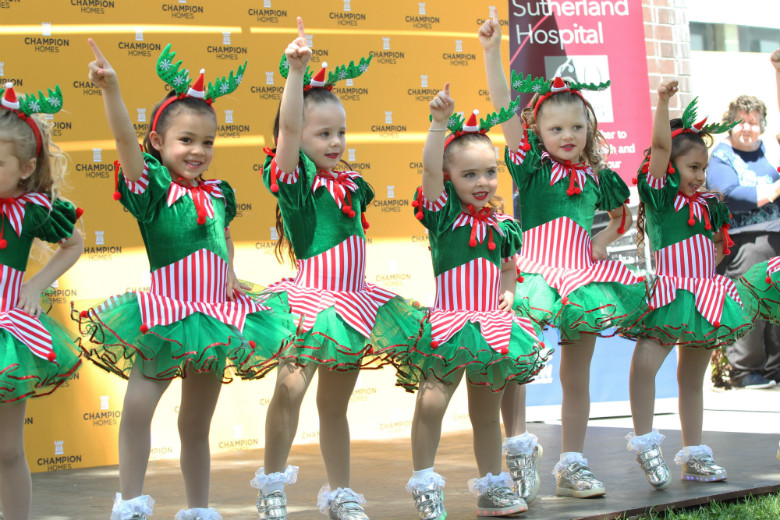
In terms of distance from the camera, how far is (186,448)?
11.0 ft

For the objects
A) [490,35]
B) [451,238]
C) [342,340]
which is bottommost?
[342,340]

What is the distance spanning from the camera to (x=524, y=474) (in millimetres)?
3949

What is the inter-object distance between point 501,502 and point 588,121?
1722 mm

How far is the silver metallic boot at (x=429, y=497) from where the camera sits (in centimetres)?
352

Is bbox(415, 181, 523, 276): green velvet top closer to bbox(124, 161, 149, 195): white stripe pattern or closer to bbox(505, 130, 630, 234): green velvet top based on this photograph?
bbox(505, 130, 630, 234): green velvet top

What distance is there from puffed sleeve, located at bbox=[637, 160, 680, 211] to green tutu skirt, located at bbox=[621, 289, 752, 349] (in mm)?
411

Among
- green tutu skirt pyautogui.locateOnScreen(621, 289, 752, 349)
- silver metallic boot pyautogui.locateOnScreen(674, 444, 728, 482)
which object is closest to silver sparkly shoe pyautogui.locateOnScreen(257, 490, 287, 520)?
green tutu skirt pyautogui.locateOnScreen(621, 289, 752, 349)

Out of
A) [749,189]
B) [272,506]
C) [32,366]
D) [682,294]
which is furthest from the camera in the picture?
[749,189]

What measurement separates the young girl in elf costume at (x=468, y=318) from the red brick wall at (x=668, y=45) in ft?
13.3

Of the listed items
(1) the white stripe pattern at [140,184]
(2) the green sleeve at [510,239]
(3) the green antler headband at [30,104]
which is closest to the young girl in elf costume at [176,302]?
(1) the white stripe pattern at [140,184]

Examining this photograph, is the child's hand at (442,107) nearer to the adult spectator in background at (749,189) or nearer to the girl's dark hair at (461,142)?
the girl's dark hair at (461,142)

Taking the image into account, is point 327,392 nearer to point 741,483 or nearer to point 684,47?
point 741,483

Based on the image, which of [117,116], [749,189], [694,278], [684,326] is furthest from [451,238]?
[749,189]

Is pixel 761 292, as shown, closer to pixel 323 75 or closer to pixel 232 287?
pixel 323 75
